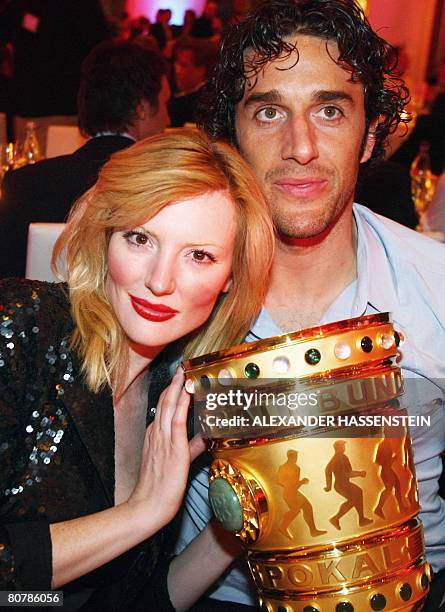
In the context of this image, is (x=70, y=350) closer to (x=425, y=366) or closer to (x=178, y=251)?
(x=178, y=251)

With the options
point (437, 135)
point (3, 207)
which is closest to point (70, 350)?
point (3, 207)

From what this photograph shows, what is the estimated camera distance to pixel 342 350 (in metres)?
1.14

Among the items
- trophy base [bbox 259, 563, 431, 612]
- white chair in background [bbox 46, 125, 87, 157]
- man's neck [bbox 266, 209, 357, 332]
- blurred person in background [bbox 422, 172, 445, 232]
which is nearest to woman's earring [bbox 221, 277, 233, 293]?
man's neck [bbox 266, 209, 357, 332]

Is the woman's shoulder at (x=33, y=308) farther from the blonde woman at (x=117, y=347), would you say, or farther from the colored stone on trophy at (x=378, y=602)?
the colored stone on trophy at (x=378, y=602)

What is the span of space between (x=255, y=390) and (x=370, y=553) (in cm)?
27

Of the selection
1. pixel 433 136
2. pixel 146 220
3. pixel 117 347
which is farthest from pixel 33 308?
pixel 433 136

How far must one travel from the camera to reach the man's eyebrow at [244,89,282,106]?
1822 millimetres

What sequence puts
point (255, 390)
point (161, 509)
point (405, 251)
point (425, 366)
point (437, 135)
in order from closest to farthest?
1. point (255, 390)
2. point (161, 509)
3. point (425, 366)
4. point (405, 251)
5. point (437, 135)

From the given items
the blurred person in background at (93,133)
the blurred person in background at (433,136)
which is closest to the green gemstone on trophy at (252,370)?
the blurred person in background at (93,133)

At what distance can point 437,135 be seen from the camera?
5.84 meters

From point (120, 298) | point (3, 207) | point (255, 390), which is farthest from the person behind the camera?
point (3, 207)

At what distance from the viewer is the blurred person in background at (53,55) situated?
6695 millimetres

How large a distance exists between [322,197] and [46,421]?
0.75m

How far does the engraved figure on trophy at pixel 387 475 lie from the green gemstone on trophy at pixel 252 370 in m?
0.20
